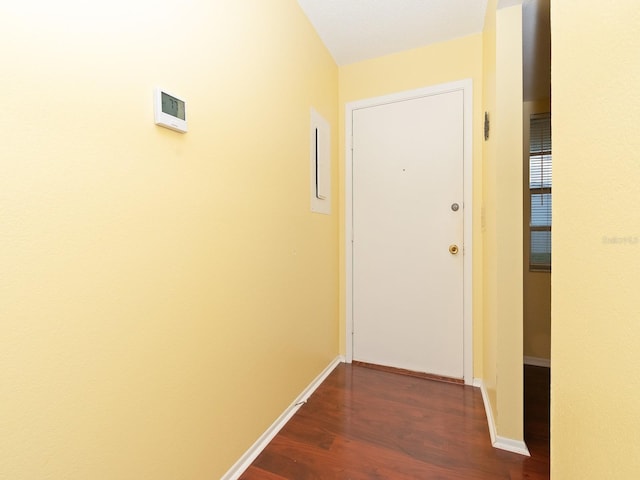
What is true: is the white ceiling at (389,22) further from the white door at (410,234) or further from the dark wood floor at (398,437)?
the dark wood floor at (398,437)

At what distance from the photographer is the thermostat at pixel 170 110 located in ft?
3.35

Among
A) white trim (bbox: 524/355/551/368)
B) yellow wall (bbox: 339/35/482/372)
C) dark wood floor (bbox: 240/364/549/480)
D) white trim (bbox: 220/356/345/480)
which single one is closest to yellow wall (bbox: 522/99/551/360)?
white trim (bbox: 524/355/551/368)

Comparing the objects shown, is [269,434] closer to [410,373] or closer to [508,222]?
[410,373]

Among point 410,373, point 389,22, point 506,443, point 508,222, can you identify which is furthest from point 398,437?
point 389,22

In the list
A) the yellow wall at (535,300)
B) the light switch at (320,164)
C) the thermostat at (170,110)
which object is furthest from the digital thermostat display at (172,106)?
the yellow wall at (535,300)

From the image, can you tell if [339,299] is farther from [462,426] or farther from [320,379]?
[462,426]

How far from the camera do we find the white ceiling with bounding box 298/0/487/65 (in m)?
1.95

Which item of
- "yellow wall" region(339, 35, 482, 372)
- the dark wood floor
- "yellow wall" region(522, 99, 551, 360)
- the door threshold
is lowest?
the dark wood floor

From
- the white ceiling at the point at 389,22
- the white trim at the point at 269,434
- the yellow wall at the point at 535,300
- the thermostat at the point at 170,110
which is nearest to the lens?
the thermostat at the point at 170,110

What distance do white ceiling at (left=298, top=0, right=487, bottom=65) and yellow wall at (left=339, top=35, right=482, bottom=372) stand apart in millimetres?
79

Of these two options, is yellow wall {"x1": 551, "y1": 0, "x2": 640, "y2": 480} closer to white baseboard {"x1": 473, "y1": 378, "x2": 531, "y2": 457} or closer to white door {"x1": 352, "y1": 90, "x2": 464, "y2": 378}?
white baseboard {"x1": 473, "y1": 378, "x2": 531, "y2": 457}

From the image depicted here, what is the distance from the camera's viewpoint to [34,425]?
29.1 inches

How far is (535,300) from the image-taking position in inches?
106

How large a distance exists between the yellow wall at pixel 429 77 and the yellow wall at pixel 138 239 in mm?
979
